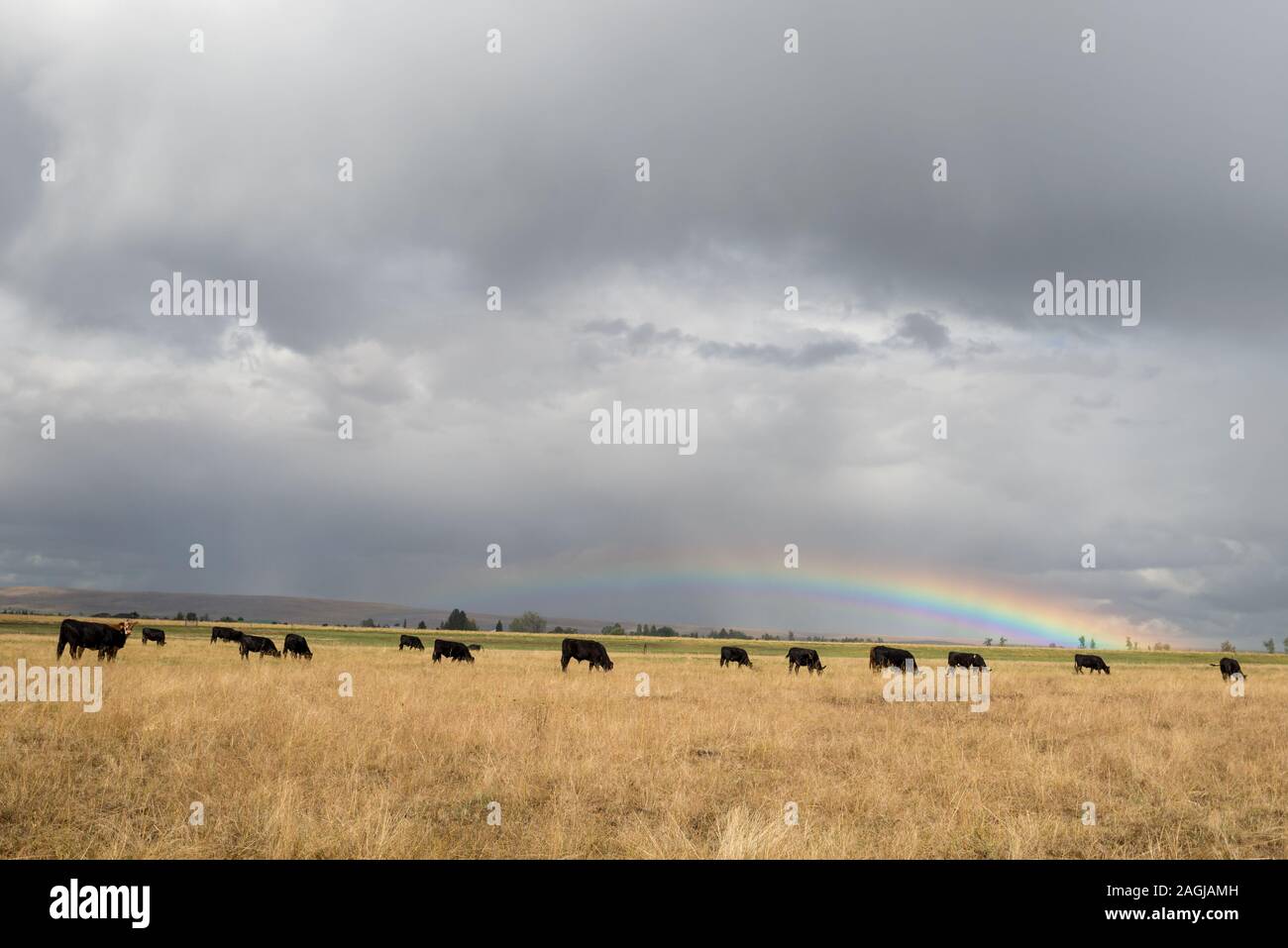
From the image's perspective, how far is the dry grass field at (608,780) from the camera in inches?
314

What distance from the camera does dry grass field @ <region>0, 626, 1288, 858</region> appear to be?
26.1ft

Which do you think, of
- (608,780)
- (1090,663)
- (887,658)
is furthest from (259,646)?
(1090,663)

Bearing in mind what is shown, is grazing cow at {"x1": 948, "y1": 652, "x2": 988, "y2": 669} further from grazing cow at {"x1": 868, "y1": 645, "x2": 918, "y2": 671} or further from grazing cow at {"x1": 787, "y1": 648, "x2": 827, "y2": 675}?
grazing cow at {"x1": 787, "y1": 648, "x2": 827, "y2": 675}

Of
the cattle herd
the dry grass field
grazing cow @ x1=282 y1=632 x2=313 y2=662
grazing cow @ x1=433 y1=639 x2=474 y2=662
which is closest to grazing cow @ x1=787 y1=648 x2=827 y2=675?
the cattle herd

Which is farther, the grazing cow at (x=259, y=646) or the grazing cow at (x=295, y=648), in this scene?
the grazing cow at (x=295, y=648)
